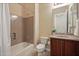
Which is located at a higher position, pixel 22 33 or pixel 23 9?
pixel 23 9

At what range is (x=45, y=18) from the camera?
1557 millimetres

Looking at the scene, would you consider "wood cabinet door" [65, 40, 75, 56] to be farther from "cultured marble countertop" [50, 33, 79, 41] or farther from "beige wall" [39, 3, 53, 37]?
"beige wall" [39, 3, 53, 37]

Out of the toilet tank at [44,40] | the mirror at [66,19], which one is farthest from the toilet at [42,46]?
the mirror at [66,19]

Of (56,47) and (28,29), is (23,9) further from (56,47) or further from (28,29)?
(56,47)

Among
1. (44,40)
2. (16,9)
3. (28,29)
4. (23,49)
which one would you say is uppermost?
(16,9)

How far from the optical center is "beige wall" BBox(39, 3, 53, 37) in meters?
1.54

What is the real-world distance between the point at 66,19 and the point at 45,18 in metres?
0.23

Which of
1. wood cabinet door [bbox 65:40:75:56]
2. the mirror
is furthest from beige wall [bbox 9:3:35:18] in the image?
wood cabinet door [bbox 65:40:75:56]

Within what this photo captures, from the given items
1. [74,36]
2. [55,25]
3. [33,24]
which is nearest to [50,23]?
[55,25]

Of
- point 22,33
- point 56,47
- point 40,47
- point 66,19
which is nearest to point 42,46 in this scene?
point 40,47

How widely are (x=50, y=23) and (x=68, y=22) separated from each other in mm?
198

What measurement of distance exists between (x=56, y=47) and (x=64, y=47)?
87mm

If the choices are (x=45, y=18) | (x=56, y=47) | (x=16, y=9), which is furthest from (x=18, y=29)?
(x=56, y=47)

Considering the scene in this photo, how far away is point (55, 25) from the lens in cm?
156
